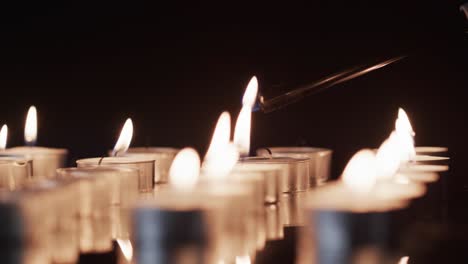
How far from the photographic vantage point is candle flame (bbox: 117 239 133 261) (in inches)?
40.9

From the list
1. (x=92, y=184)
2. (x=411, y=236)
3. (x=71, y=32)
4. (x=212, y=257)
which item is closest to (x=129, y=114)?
(x=71, y=32)

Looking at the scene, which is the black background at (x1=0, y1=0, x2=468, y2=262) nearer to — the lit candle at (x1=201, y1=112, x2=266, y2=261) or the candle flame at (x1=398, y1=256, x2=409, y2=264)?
the lit candle at (x1=201, y1=112, x2=266, y2=261)

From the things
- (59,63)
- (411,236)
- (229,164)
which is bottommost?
(411,236)

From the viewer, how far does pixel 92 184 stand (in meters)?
1.26

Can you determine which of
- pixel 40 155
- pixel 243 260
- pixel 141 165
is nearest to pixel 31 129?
pixel 40 155

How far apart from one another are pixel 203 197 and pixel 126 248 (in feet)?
0.66

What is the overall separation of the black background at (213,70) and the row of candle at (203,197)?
831mm

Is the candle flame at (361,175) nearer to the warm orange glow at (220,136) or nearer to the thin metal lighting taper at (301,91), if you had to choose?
the warm orange glow at (220,136)

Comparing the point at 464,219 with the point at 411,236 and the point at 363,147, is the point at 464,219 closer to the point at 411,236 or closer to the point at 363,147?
the point at 411,236

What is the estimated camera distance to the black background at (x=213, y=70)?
253 cm

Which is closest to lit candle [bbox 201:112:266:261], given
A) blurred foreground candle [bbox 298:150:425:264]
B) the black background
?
blurred foreground candle [bbox 298:150:425:264]

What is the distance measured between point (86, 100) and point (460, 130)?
124cm

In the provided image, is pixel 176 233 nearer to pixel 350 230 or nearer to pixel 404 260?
pixel 350 230

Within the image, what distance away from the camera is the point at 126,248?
1.10m
